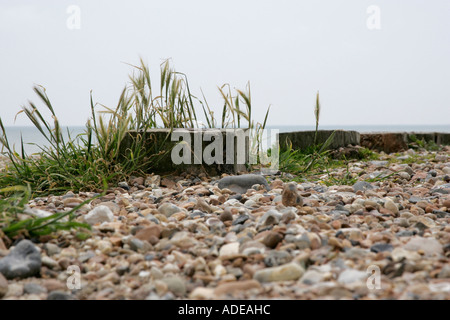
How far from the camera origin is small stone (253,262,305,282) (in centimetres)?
134

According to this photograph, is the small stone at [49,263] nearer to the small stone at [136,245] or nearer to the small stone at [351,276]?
the small stone at [136,245]

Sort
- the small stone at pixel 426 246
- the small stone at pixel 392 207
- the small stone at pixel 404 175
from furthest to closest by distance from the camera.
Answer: the small stone at pixel 404 175 < the small stone at pixel 392 207 < the small stone at pixel 426 246

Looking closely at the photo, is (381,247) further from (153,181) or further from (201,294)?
(153,181)

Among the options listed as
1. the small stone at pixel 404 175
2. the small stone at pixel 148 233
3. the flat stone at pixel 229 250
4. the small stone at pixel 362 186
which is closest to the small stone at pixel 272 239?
the flat stone at pixel 229 250

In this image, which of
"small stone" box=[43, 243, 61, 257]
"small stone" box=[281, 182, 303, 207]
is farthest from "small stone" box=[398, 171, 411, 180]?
"small stone" box=[43, 243, 61, 257]

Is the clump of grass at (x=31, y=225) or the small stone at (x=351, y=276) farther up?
the clump of grass at (x=31, y=225)

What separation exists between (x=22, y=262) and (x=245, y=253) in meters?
0.77

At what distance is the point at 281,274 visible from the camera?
52.9 inches

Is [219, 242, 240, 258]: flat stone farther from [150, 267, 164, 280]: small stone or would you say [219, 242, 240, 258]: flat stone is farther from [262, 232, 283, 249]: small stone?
[150, 267, 164, 280]: small stone

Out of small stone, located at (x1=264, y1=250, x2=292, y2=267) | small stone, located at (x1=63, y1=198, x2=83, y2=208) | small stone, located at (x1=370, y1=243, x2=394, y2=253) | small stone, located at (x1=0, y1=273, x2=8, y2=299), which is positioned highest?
small stone, located at (x1=63, y1=198, x2=83, y2=208)

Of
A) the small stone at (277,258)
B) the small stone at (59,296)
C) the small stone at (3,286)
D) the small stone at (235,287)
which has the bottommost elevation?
the small stone at (59,296)

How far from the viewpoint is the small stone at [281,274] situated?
4.40 feet

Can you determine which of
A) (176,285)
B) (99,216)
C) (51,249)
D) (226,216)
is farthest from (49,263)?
(226,216)

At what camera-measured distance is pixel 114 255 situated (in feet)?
5.26
